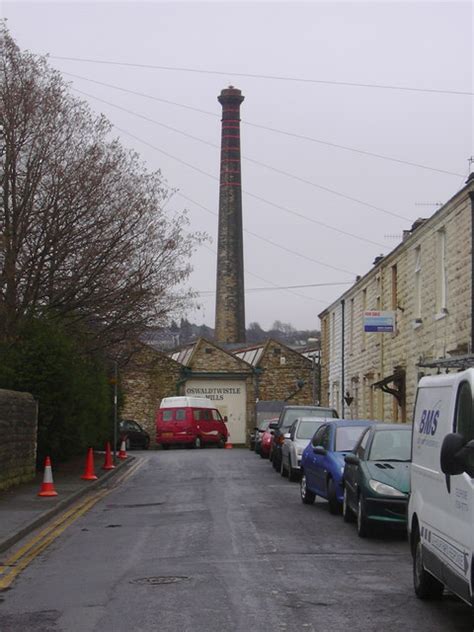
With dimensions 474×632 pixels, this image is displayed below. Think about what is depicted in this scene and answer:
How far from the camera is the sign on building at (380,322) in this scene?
31875 millimetres

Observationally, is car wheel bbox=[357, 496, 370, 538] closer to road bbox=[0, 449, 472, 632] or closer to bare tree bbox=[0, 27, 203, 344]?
road bbox=[0, 449, 472, 632]

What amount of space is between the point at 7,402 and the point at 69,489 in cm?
239

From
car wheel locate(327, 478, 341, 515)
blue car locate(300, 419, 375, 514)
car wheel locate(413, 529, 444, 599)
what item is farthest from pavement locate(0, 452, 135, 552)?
car wheel locate(413, 529, 444, 599)

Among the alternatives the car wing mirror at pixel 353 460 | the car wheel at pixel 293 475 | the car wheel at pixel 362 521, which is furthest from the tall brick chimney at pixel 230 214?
the car wheel at pixel 362 521

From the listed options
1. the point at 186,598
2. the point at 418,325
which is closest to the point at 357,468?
the point at 186,598

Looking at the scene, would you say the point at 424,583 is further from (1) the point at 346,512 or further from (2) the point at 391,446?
(1) the point at 346,512

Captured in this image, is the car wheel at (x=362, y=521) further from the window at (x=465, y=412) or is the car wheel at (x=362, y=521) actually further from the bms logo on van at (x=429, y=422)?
the window at (x=465, y=412)

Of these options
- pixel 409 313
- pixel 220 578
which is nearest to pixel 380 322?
pixel 409 313

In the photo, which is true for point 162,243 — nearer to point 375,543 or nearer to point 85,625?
point 375,543

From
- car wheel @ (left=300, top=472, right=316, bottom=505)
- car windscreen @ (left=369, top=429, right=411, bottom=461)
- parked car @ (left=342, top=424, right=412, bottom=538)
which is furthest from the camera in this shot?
car wheel @ (left=300, top=472, right=316, bottom=505)

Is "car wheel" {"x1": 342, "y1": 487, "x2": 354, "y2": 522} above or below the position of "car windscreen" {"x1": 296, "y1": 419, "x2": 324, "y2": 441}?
below

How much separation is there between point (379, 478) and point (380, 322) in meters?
18.4

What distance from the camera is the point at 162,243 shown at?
26.8 metres

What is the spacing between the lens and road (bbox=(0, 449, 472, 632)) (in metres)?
8.57
